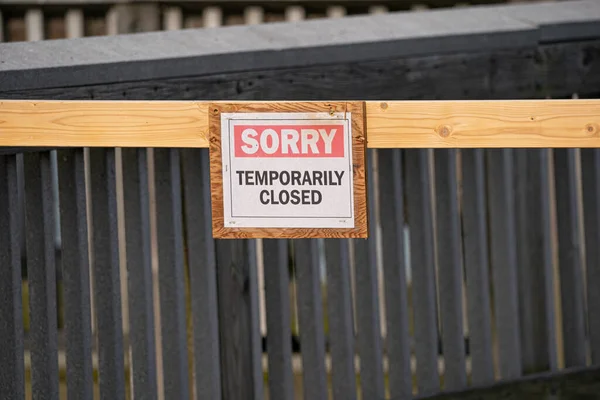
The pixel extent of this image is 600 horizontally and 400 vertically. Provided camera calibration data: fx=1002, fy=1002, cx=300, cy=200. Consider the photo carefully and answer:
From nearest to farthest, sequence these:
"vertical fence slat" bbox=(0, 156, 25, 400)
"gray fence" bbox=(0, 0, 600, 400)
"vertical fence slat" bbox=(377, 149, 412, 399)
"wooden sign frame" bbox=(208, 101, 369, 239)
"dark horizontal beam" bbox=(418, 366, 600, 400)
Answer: "wooden sign frame" bbox=(208, 101, 369, 239)
"vertical fence slat" bbox=(0, 156, 25, 400)
"gray fence" bbox=(0, 0, 600, 400)
"vertical fence slat" bbox=(377, 149, 412, 399)
"dark horizontal beam" bbox=(418, 366, 600, 400)

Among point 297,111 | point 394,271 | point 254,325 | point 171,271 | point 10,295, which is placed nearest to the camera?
point 297,111

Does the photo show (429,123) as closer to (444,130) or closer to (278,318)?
(444,130)

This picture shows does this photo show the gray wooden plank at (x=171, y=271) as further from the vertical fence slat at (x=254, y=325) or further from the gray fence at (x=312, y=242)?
the vertical fence slat at (x=254, y=325)

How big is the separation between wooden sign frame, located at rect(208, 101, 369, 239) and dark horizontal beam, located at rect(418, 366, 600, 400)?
117 cm

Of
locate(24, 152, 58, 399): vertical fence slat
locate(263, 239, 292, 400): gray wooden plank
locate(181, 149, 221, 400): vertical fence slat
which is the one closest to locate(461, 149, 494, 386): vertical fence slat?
locate(263, 239, 292, 400): gray wooden plank

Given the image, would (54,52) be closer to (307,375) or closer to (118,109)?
(118,109)

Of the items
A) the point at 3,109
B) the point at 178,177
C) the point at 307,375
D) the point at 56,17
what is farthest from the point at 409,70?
the point at 56,17

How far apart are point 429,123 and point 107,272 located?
1.11 m

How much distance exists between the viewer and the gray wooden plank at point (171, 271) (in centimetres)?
297

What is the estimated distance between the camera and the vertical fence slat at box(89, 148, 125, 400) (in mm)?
2898

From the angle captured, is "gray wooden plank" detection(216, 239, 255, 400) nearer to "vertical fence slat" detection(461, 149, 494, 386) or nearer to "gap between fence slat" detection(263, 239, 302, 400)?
"gap between fence slat" detection(263, 239, 302, 400)

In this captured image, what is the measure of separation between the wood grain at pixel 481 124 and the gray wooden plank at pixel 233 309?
872 millimetres

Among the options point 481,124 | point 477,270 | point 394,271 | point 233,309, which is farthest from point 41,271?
point 477,270

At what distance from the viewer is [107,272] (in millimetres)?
2914
